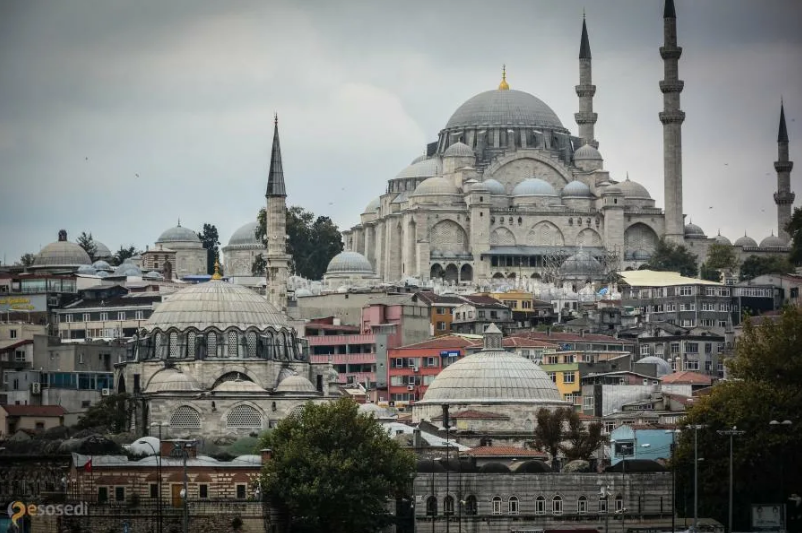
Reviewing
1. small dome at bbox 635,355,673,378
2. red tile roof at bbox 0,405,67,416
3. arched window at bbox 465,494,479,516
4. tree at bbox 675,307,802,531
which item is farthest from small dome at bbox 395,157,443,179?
arched window at bbox 465,494,479,516

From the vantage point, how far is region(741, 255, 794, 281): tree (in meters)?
124

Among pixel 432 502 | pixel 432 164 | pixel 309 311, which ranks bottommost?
pixel 432 502

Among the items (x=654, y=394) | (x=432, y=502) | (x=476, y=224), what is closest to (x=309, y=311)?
(x=476, y=224)

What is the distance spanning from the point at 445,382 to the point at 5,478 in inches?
836

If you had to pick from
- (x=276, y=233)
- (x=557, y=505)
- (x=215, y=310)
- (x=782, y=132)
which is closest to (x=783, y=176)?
(x=782, y=132)

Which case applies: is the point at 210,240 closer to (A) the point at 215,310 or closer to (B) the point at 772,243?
(B) the point at 772,243

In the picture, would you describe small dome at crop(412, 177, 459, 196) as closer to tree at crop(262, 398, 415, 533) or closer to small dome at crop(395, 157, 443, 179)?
small dome at crop(395, 157, 443, 179)

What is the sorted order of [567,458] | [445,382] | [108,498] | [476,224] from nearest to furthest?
[108,498]
[567,458]
[445,382]
[476,224]

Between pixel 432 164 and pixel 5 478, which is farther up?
pixel 432 164

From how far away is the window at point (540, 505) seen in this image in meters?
63.2

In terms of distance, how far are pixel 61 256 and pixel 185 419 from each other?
5560 centimetres

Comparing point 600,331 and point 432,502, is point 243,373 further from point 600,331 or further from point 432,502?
point 600,331

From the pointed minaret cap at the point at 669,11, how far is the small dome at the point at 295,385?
59.5 m

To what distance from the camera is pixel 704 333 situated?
103 metres
